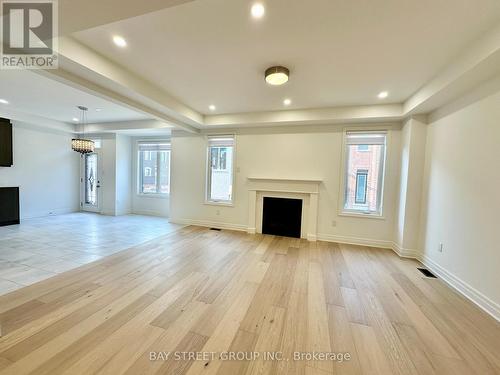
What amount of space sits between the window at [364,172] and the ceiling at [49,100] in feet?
15.5

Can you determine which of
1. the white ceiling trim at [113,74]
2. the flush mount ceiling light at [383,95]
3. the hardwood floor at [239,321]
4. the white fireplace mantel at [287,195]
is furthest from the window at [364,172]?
the white ceiling trim at [113,74]

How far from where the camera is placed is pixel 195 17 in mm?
1937

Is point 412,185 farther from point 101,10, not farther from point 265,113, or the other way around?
point 101,10

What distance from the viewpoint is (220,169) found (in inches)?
223

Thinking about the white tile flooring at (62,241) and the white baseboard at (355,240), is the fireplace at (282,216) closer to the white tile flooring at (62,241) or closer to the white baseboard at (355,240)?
the white baseboard at (355,240)

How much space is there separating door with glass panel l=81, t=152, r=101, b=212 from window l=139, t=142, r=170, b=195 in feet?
4.43

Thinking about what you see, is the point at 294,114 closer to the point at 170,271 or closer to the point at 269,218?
the point at 269,218

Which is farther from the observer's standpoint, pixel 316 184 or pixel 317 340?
pixel 316 184

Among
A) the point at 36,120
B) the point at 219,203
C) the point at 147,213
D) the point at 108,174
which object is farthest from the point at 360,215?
the point at 36,120

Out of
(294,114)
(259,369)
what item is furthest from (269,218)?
(259,369)

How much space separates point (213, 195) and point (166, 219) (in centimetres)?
183

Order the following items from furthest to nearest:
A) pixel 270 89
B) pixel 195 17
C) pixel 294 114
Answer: pixel 294 114, pixel 270 89, pixel 195 17

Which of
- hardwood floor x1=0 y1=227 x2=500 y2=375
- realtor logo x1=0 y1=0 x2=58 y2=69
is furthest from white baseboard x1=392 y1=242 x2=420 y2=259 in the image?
realtor logo x1=0 y1=0 x2=58 y2=69

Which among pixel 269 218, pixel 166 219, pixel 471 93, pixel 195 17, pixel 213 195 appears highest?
pixel 195 17
